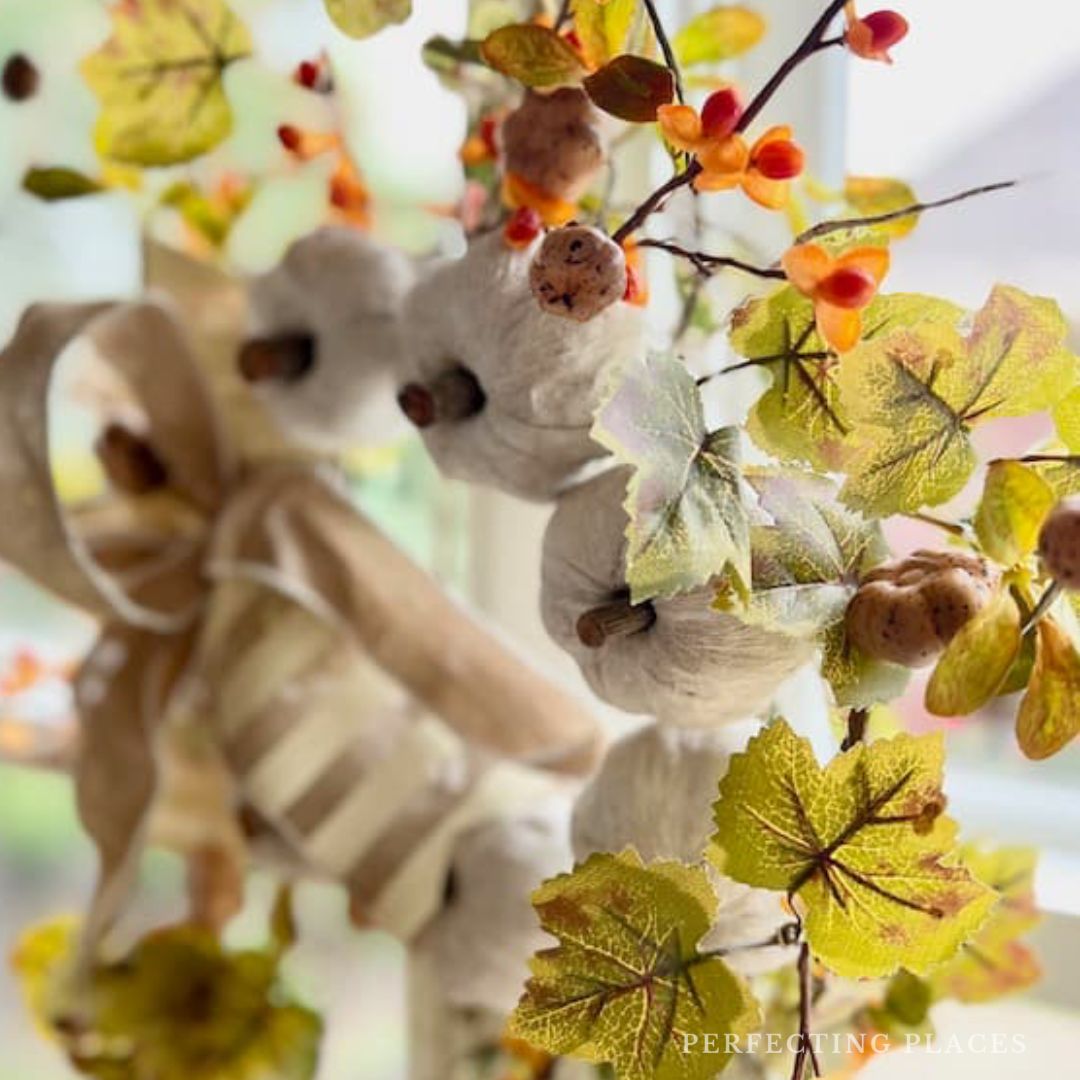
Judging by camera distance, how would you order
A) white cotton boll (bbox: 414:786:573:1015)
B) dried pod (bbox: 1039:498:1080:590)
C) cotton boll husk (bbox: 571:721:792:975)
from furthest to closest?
white cotton boll (bbox: 414:786:573:1015), cotton boll husk (bbox: 571:721:792:975), dried pod (bbox: 1039:498:1080:590)

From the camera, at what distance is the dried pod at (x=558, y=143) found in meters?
0.39

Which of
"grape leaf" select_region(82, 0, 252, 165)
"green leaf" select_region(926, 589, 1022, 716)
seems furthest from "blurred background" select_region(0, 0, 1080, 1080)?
"green leaf" select_region(926, 589, 1022, 716)

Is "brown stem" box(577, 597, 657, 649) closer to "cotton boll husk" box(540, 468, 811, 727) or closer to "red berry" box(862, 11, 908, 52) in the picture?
"cotton boll husk" box(540, 468, 811, 727)

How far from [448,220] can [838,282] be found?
0.27 meters

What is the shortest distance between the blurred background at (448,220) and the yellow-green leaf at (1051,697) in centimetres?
12

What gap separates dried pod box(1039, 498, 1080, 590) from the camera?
279 millimetres

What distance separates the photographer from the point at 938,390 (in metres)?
0.33

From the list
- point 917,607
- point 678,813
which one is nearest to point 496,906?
point 678,813

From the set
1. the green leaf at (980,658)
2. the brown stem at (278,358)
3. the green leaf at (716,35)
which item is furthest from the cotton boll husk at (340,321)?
the green leaf at (980,658)

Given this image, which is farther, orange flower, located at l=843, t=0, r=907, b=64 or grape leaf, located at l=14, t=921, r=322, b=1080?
grape leaf, located at l=14, t=921, r=322, b=1080

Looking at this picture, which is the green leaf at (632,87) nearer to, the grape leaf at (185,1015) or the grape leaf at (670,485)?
the grape leaf at (670,485)

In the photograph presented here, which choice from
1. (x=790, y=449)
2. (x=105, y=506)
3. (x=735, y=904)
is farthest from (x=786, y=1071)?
(x=105, y=506)

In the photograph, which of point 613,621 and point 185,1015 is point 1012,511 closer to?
point 613,621

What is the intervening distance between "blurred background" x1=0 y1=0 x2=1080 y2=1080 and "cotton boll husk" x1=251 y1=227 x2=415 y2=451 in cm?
4
